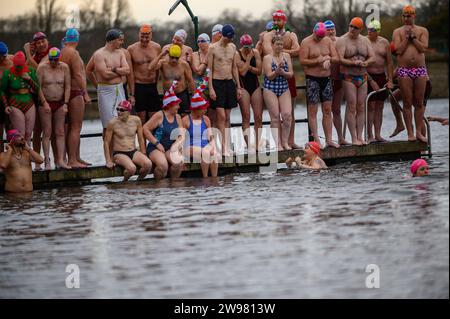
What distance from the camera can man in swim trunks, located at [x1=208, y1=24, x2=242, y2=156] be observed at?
19188mm

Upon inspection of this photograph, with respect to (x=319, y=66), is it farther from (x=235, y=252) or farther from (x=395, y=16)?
(x=395, y=16)

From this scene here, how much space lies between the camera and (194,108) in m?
18.8

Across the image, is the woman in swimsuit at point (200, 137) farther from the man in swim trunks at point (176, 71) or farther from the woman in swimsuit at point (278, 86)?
the woman in swimsuit at point (278, 86)

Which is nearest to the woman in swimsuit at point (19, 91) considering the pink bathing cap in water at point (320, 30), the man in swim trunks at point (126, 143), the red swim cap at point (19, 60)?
the red swim cap at point (19, 60)

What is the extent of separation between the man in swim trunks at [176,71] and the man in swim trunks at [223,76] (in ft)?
1.25

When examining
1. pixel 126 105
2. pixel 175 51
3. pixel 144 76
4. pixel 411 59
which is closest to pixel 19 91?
pixel 126 105

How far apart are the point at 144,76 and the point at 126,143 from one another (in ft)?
4.23

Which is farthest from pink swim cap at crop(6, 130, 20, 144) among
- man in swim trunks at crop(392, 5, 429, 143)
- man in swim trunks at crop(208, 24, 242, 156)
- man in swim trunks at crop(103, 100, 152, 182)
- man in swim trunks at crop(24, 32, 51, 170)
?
man in swim trunks at crop(392, 5, 429, 143)

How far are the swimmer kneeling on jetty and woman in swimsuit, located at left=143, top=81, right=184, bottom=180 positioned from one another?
194cm

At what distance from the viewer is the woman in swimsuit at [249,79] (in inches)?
768

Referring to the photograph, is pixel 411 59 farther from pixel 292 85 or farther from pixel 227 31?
pixel 227 31

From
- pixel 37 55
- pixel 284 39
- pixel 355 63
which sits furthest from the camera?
pixel 284 39

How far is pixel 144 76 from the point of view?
19.2 meters

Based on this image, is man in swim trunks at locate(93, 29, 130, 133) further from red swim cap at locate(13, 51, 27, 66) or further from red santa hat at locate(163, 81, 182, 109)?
red swim cap at locate(13, 51, 27, 66)
